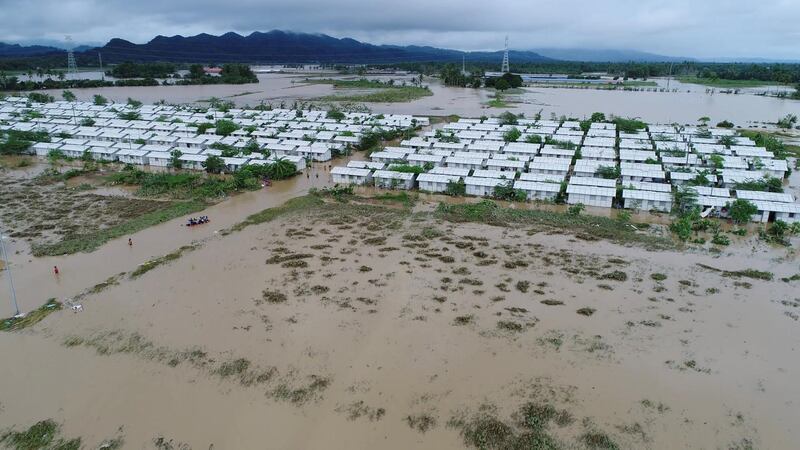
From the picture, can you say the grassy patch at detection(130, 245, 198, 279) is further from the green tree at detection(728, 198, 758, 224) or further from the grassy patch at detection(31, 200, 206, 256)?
the green tree at detection(728, 198, 758, 224)

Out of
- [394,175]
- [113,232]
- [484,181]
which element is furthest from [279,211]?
[484,181]

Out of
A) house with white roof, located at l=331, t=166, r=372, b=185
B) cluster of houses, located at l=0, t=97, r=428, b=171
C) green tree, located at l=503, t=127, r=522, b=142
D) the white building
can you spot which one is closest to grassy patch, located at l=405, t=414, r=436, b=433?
the white building

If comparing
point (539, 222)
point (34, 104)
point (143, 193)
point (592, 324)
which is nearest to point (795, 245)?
point (539, 222)

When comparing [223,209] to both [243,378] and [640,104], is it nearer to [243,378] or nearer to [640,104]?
[243,378]

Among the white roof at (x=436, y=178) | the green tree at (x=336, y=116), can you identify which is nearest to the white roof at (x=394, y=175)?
the white roof at (x=436, y=178)

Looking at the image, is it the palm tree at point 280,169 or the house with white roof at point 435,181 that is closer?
the house with white roof at point 435,181

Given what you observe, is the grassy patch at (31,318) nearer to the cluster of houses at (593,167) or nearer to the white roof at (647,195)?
the cluster of houses at (593,167)

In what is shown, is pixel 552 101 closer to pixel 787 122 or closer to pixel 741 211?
pixel 787 122
